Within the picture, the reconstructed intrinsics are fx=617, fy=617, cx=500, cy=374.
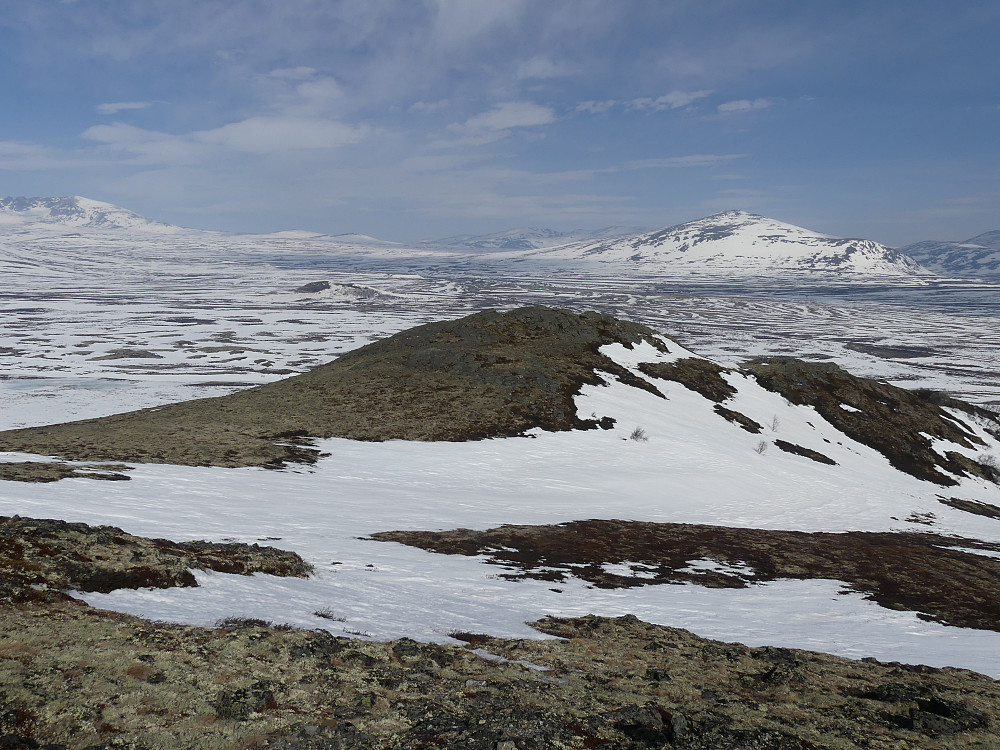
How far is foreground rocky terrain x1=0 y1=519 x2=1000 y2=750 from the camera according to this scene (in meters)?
8.19

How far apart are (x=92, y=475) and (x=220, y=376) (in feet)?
272

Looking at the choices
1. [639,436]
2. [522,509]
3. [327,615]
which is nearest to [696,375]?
[639,436]

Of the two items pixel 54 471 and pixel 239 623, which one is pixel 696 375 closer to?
pixel 54 471

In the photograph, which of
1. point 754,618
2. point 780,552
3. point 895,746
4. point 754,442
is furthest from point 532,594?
point 754,442

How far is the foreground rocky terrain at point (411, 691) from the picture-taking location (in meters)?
8.19

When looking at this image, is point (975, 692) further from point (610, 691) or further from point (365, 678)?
point (365, 678)

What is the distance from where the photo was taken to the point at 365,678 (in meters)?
10.4

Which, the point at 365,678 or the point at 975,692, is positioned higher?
the point at 365,678

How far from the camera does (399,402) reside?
1858 inches

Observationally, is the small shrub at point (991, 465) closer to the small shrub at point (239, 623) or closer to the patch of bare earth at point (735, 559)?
the patch of bare earth at point (735, 559)

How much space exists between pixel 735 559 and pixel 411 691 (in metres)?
19.8

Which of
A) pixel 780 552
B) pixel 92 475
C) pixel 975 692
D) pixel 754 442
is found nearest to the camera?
pixel 975 692

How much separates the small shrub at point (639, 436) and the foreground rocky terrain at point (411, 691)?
1243 inches

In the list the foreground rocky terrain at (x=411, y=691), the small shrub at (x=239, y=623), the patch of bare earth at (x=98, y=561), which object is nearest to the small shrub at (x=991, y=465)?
Result: the foreground rocky terrain at (x=411, y=691)
